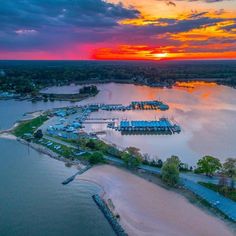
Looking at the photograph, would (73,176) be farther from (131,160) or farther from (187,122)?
(187,122)

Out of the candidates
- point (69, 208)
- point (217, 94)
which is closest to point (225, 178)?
point (69, 208)

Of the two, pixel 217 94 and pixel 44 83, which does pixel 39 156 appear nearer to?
pixel 217 94

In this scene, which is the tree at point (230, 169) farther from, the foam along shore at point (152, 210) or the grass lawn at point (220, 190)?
the foam along shore at point (152, 210)

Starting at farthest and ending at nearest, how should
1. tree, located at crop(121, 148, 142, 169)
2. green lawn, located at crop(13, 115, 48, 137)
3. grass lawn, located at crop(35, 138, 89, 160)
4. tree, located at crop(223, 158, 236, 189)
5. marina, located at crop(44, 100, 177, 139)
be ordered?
marina, located at crop(44, 100, 177, 139) < green lawn, located at crop(13, 115, 48, 137) < grass lawn, located at crop(35, 138, 89, 160) < tree, located at crop(121, 148, 142, 169) < tree, located at crop(223, 158, 236, 189)

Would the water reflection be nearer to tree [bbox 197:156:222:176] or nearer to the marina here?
the marina

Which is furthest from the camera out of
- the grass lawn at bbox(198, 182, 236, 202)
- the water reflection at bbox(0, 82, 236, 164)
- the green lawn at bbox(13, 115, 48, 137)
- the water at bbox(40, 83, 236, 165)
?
the green lawn at bbox(13, 115, 48, 137)

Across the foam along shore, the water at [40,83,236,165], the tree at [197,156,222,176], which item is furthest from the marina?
the tree at [197,156,222,176]
